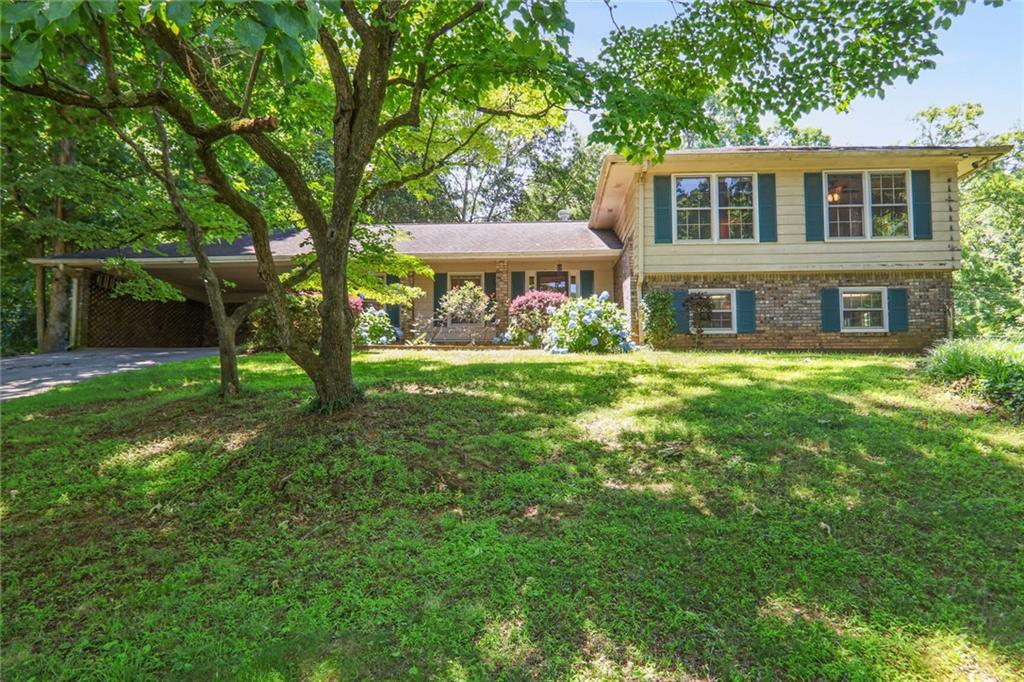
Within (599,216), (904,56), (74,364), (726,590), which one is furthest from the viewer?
(599,216)

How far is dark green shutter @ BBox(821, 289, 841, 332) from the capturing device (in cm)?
1138

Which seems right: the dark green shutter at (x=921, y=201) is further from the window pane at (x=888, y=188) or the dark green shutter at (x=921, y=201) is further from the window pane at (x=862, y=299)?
the window pane at (x=862, y=299)

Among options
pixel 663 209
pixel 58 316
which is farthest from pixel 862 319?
pixel 58 316

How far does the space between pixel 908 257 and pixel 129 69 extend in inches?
580

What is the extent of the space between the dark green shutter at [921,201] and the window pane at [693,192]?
4.66 m

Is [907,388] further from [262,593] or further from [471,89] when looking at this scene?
[262,593]

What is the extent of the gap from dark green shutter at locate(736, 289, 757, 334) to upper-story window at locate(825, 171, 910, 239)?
2.39 metres

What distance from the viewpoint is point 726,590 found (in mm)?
2414

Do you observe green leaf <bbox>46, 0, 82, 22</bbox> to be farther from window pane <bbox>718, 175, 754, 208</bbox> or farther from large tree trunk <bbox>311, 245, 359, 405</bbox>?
window pane <bbox>718, 175, 754, 208</bbox>

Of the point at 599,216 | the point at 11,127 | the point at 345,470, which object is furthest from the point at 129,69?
the point at 599,216

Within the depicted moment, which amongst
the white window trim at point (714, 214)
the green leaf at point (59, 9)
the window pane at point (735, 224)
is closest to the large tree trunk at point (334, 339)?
the green leaf at point (59, 9)

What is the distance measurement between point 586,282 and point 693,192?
4.54 meters

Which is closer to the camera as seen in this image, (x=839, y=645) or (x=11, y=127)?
(x=839, y=645)

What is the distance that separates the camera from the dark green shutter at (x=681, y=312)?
11.4 m
